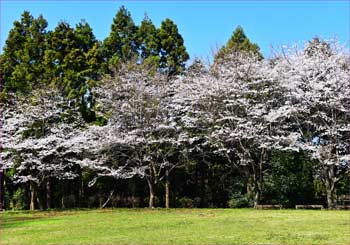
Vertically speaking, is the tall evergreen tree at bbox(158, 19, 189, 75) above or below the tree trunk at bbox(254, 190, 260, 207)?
above

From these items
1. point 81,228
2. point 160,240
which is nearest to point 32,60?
point 81,228

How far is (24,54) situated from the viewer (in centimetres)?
2378

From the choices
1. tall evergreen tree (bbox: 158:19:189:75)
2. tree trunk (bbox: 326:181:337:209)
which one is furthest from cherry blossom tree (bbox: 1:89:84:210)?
tree trunk (bbox: 326:181:337:209)

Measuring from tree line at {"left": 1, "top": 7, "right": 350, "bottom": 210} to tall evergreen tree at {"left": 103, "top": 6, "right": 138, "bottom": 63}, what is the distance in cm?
165

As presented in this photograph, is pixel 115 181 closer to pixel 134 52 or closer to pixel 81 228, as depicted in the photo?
pixel 134 52

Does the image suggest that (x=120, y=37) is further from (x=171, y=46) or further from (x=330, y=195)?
(x=330, y=195)

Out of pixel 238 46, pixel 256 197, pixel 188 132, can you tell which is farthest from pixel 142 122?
pixel 238 46

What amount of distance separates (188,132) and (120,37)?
8.17 metres

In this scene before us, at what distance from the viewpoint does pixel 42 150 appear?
65.7ft

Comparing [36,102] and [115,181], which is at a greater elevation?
[36,102]

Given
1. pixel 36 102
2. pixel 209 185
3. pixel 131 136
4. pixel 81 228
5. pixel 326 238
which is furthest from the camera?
pixel 209 185

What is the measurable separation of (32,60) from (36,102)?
414cm

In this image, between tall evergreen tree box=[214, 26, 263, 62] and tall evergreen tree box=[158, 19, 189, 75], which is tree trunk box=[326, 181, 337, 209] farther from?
tall evergreen tree box=[158, 19, 189, 75]

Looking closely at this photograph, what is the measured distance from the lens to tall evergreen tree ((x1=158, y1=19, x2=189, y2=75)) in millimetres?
24081
